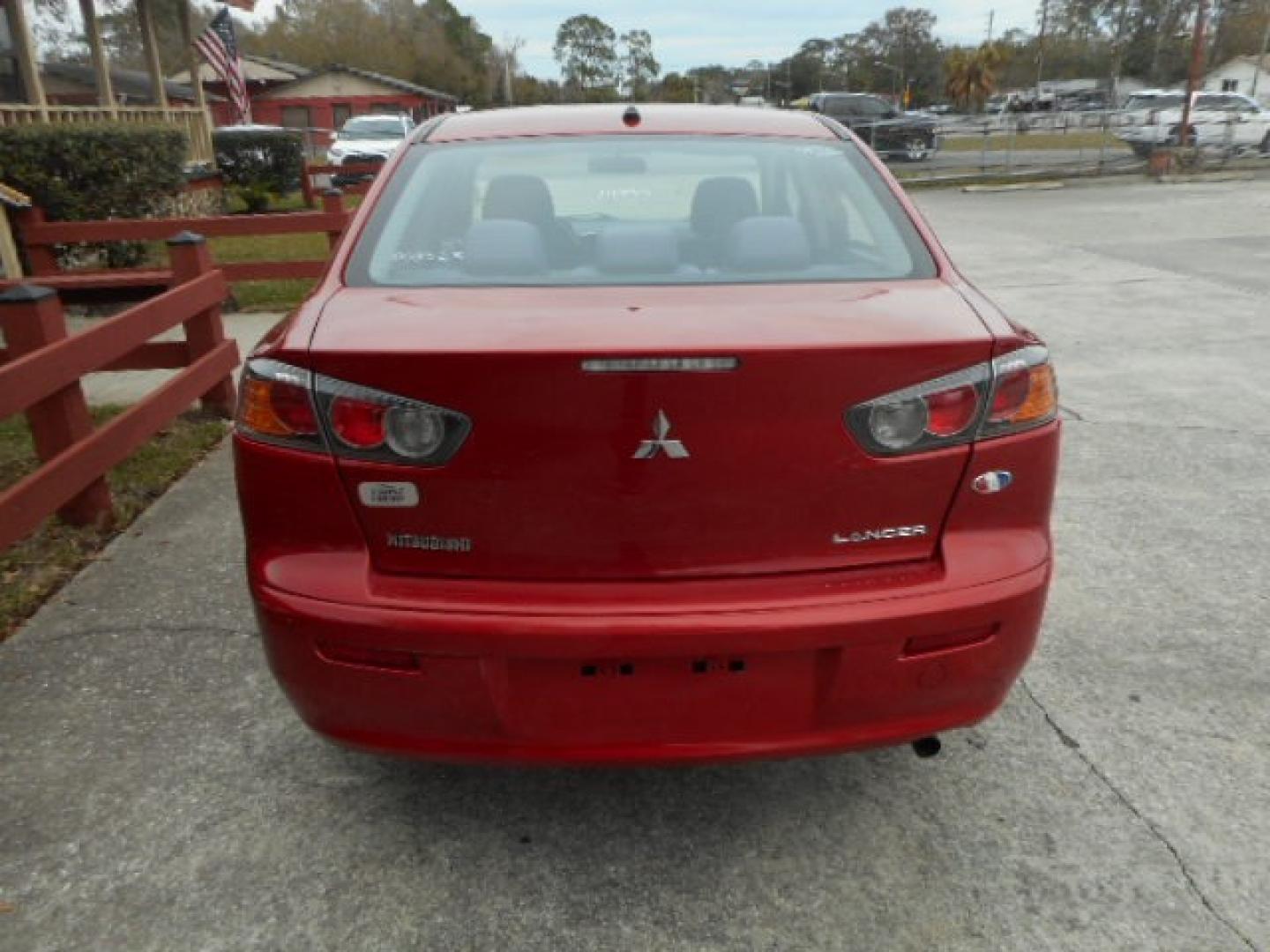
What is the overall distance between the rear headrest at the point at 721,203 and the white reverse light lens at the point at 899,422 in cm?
103

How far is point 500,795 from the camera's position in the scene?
2578 millimetres

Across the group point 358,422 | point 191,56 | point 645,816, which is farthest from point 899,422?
point 191,56

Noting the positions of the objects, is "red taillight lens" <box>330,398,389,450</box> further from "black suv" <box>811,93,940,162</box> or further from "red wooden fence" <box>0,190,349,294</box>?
"black suv" <box>811,93,940,162</box>

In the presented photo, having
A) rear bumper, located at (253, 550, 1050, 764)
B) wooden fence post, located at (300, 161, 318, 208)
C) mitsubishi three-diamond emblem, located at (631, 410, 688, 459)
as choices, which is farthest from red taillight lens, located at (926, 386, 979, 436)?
wooden fence post, located at (300, 161, 318, 208)

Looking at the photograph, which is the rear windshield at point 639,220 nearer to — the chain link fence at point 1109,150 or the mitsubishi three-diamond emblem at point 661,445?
the mitsubishi three-diamond emblem at point 661,445

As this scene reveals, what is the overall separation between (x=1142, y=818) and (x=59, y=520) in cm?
415

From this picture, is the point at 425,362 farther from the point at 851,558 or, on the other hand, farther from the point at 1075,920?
the point at 1075,920

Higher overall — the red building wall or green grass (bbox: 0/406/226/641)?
the red building wall

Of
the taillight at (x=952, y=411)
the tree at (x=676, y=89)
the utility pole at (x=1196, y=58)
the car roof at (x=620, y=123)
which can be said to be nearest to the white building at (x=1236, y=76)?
the tree at (x=676, y=89)

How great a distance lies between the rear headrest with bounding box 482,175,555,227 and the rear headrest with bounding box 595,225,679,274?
10.4 inches

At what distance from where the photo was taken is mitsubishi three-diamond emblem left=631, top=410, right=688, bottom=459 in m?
1.91

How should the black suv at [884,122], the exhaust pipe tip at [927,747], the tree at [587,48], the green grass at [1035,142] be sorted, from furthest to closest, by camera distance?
the tree at [587,48]
the green grass at [1035,142]
the black suv at [884,122]
the exhaust pipe tip at [927,747]

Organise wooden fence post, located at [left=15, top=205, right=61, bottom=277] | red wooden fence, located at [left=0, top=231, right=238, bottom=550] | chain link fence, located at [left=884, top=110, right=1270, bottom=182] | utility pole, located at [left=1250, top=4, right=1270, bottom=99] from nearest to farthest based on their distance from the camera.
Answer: red wooden fence, located at [left=0, top=231, right=238, bottom=550], wooden fence post, located at [left=15, top=205, right=61, bottom=277], chain link fence, located at [left=884, top=110, right=1270, bottom=182], utility pole, located at [left=1250, top=4, right=1270, bottom=99]

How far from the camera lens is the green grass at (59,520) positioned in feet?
12.3
